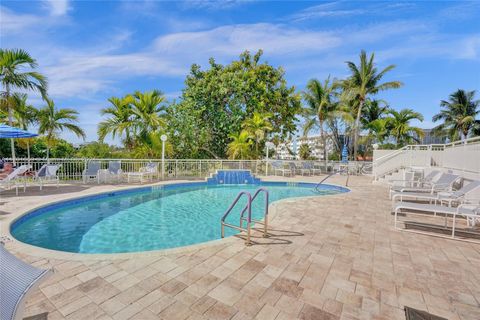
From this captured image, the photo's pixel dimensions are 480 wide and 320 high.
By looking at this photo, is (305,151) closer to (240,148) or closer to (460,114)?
(240,148)

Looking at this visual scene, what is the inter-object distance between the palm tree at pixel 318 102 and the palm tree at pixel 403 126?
744 centimetres

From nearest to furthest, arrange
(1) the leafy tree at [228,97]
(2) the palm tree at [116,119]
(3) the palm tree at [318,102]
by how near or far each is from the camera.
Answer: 1. (2) the palm tree at [116,119]
2. (1) the leafy tree at [228,97]
3. (3) the palm tree at [318,102]

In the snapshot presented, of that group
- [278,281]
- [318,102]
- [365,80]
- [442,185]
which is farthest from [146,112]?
[365,80]

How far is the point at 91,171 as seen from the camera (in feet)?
Answer: 34.9

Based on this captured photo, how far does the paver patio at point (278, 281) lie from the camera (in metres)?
2.27

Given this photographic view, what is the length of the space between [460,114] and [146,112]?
3342cm

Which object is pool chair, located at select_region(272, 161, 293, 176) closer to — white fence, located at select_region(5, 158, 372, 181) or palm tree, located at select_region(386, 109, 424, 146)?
white fence, located at select_region(5, 158, 372, 181)

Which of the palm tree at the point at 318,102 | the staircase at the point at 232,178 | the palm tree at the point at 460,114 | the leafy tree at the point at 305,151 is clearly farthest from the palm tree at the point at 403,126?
the staircase at the point at 232,178

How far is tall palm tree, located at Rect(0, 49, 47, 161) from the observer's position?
359 inches

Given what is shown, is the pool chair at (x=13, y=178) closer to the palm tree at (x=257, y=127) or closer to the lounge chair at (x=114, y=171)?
the lounge chair at (x=114, y=171)

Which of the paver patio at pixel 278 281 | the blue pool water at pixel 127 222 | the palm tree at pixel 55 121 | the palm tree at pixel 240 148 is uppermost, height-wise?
the palm tree at pixel 55 121

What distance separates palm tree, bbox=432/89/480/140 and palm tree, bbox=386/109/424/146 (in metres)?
7.31

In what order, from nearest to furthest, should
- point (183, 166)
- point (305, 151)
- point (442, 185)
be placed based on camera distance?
point (442, 185), point (183, 166), point (305, 151)

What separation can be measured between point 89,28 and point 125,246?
7.97m
